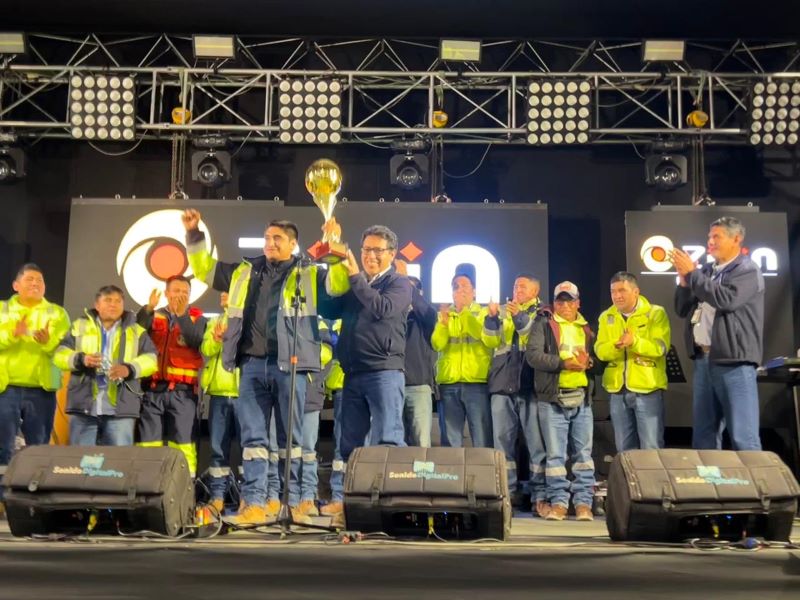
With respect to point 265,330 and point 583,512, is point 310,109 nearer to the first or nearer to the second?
point 265,330

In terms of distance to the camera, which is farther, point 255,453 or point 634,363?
point 634,363

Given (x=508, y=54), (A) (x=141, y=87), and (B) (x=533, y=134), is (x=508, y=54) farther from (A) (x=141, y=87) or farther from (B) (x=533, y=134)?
(A) (x=141, y=87)

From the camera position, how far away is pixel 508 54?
10.5 metres

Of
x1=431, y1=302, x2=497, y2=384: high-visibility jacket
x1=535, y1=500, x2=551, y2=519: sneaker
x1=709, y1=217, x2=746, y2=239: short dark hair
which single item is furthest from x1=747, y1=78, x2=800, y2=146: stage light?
x1=535, y1=500, x2=551, y2=519: sneaker

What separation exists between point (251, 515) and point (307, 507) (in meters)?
1.10

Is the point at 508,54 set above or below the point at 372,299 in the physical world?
above

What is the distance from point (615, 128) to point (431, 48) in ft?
7.17

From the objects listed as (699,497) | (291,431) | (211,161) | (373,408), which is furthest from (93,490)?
(211,161)

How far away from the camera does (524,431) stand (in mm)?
7750

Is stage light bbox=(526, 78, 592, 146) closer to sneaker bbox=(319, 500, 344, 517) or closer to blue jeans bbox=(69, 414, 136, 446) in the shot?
sneaker bbox=(319, 500, 344, 517)

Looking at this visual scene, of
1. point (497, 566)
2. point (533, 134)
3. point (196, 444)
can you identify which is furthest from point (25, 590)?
point (533, 134)

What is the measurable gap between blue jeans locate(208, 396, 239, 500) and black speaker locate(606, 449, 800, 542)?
3.41 m

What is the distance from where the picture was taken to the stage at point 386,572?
3.16 meters

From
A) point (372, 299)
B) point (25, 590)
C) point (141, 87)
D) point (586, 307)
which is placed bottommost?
point (25, 590)
